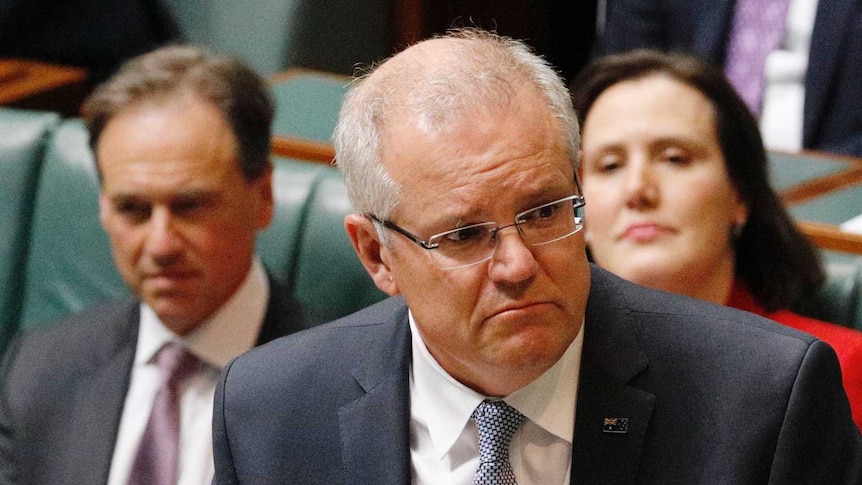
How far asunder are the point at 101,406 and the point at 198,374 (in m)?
0.17

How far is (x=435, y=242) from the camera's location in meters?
1.33

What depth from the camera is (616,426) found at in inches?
54.6

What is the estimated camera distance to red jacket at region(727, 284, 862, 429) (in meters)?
1.82

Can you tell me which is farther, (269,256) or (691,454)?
(269,256)

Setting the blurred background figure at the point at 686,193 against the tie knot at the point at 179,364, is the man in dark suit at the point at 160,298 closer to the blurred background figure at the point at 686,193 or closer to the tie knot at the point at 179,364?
the tie knot at the point at 179,364

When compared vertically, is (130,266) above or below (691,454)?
below

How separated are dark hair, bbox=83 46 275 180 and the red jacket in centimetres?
87

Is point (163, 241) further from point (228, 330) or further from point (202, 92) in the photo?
point (202, 92)

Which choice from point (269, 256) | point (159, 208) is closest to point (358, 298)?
point (269, 256)

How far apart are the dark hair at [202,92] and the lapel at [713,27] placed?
4.64 ft

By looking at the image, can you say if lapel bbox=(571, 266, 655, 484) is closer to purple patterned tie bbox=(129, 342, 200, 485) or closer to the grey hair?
the grey hair

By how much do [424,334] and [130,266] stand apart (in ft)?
2.77

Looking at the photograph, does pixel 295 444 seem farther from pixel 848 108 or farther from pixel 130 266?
pixel 848 108

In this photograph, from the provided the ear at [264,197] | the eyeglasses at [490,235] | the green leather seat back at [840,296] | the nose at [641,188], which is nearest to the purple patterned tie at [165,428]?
the ear at [264,197]
